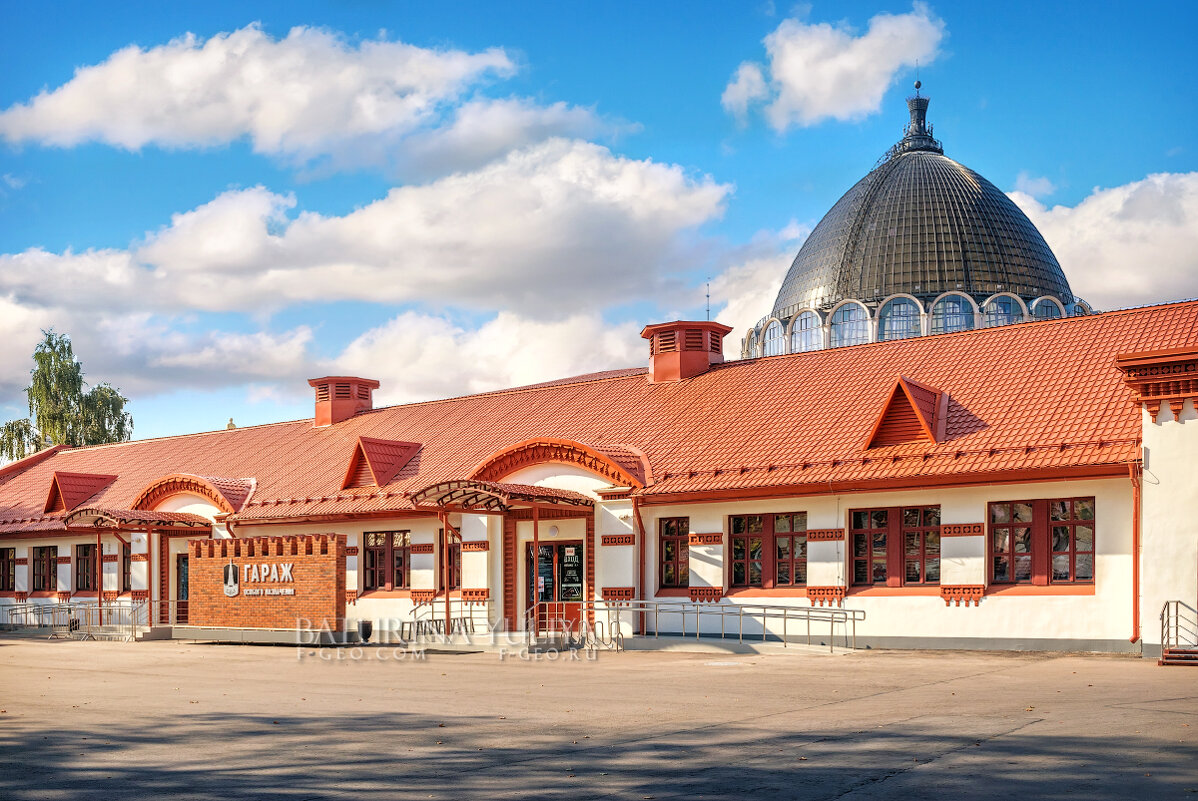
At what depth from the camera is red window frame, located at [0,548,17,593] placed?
139ft

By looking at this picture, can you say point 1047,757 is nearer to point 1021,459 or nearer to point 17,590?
point 1021,459

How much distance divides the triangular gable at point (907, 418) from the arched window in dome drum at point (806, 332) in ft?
Answer: 176

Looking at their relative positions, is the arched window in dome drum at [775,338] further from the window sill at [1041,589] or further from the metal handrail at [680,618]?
the window sill at [1041,589]

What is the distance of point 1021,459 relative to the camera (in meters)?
22.6

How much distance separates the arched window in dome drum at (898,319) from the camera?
7369 centimetres

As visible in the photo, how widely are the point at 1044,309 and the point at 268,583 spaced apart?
55754 mm

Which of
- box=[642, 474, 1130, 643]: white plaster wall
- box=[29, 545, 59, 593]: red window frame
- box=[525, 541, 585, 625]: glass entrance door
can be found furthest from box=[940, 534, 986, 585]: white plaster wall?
box=[29, 545, 59, 593]: red window frame

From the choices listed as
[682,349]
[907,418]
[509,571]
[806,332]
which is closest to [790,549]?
[907,418]

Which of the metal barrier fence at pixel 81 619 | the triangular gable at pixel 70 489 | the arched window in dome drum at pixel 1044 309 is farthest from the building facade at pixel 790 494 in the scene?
the arched window in dome drum at pixel 1044 309

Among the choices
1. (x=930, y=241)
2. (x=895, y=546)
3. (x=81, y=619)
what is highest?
(x=930, y=241)

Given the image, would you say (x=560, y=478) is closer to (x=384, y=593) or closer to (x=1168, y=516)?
(x=384, y=593)

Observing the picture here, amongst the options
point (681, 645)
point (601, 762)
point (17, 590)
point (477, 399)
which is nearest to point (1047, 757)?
point (601, 762)

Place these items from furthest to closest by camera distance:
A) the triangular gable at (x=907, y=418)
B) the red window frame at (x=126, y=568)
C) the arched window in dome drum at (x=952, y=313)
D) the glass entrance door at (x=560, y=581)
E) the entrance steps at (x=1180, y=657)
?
1. the arched window in dome drum at (x=952, y=313)
2. the red window frame at (x=126, y=568)
3. the glass entrance door at (x=560, y=581)
4. the triangular gable at (x=907, y=418)
5. the entrance steps at (x=1180, y=657)

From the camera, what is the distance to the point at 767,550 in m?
26.2
